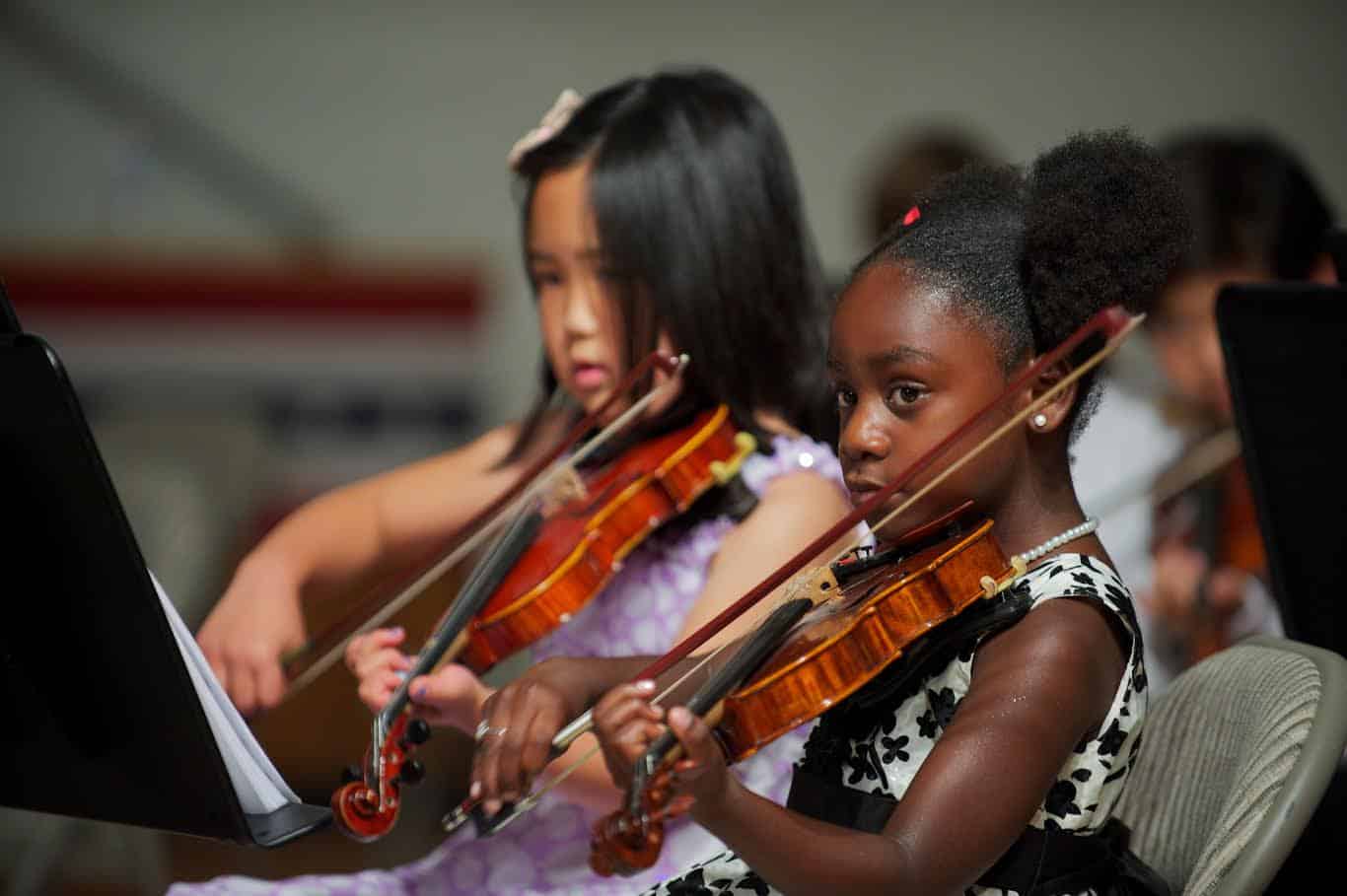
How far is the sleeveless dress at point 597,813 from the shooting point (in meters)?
1.28

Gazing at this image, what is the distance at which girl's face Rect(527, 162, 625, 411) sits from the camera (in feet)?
4.43

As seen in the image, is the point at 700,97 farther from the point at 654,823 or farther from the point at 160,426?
the point at 160,426

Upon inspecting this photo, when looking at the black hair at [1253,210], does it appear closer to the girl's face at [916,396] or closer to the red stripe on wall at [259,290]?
the girl's face at [916,396]

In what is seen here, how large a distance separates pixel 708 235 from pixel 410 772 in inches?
21.7

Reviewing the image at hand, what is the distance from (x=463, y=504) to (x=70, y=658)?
599 mm

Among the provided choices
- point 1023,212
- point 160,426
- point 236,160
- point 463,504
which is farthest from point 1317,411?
point 236,160

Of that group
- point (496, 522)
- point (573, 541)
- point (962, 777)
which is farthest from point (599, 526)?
point (962, 777)

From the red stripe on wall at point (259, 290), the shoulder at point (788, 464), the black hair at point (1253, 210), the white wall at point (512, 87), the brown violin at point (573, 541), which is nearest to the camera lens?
the brown violin at point (573, 541)

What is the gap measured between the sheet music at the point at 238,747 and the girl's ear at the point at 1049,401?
528 millimetres

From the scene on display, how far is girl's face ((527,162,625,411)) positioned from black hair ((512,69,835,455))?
1 centimetres

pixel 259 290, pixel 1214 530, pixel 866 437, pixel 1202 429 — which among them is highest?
pixel 866 437

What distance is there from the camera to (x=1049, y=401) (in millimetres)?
984

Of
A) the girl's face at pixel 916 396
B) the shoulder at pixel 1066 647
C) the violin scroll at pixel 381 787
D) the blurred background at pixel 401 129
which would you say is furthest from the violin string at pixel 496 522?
the blurred background at pixel 401 129

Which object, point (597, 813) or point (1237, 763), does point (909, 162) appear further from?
point (1237, 763)
